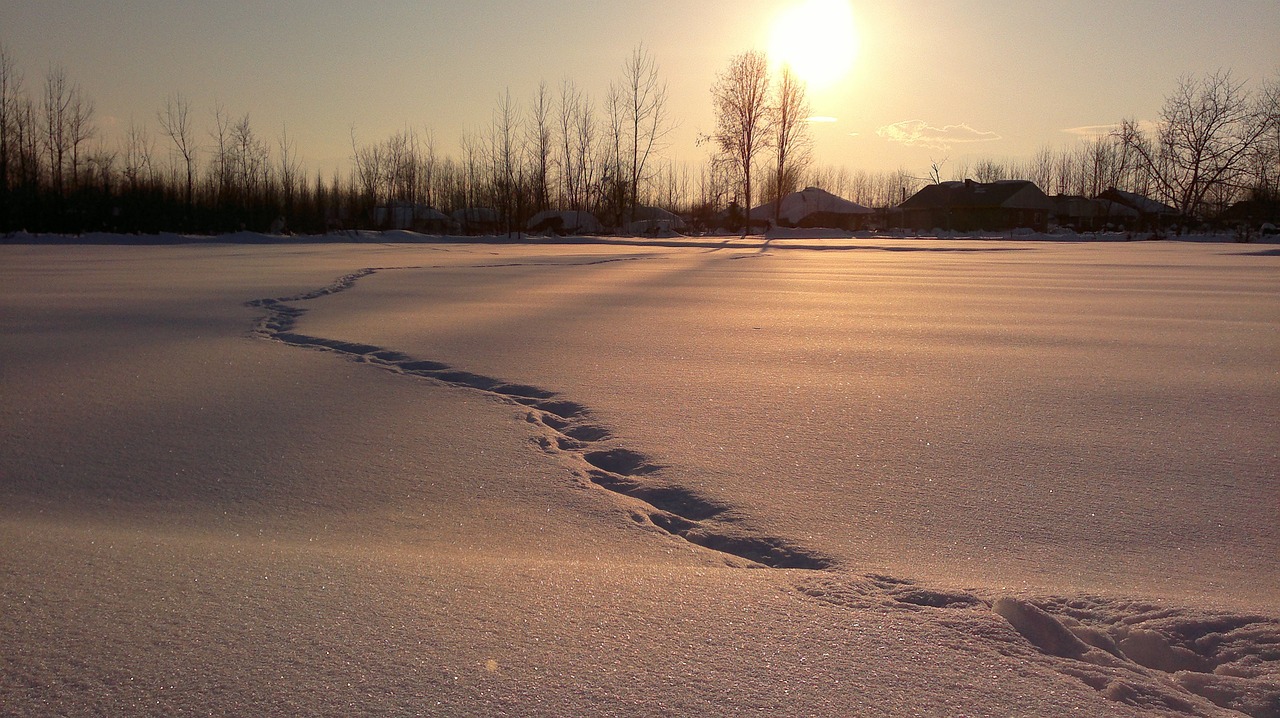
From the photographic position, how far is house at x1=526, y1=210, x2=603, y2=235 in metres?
35.8

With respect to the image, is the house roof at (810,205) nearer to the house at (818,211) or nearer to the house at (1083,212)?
the house at (818,211)

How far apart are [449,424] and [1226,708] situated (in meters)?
1.80

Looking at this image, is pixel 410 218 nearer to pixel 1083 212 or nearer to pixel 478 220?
pixel 478 220

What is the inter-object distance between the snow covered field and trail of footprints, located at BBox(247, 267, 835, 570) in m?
0.01

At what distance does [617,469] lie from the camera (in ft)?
6.26

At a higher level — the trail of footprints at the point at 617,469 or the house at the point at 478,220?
the house at the point at 478,220

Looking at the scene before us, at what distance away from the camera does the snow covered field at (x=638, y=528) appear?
0.97 meters

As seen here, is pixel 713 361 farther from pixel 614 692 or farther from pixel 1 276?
pixel 1 276

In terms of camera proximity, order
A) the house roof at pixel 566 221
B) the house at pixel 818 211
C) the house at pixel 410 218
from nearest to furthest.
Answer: the house at pixel 410 218, the house roof at pixel 566 221, the house at pixel 818 211

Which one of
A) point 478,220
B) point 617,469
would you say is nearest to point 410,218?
point 478,220

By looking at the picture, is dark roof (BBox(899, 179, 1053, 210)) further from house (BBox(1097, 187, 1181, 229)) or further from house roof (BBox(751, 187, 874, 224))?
house roof (BBox(751, 187, 874, 224))

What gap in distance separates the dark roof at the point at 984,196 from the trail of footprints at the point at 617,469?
4551 cm

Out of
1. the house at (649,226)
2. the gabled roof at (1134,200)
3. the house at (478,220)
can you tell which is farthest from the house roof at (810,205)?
the house at (478,220)

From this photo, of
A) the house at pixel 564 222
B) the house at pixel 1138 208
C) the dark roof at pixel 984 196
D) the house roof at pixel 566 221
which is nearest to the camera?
the house at pixel 564 222
